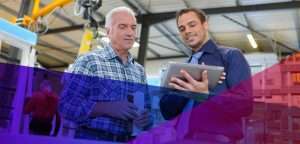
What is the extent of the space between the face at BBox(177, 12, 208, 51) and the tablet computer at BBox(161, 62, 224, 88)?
1.01 ft

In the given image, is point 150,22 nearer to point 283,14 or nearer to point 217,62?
point 283,14

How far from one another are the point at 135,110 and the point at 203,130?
0.26 m

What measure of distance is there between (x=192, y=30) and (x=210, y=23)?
7552 millimetres

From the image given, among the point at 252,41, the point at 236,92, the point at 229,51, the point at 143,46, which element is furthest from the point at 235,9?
the point at 236,92

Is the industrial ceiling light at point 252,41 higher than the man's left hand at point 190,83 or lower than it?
higher

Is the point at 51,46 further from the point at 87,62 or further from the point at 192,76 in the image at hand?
the point at 192,76

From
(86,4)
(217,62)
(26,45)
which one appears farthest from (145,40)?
(217,62)

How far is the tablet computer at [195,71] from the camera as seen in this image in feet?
4.87

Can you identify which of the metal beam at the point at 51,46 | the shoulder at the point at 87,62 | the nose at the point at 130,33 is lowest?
the shoulder at the point at 87,62

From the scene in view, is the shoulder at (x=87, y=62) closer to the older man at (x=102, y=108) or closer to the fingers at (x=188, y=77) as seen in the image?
the older man at (x=102, y=108)

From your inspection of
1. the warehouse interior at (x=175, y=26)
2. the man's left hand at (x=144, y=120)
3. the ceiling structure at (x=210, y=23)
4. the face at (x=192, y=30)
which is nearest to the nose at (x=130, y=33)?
the face at (x=192, y=30)

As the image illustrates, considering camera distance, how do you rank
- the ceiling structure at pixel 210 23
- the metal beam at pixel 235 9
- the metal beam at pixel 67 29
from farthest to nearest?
the metal beam at pixel 67 29, the ceiling structure at pixel 210 23, the metal beam at pixel 235 9

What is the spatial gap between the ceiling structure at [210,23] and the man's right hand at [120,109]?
6615 mm

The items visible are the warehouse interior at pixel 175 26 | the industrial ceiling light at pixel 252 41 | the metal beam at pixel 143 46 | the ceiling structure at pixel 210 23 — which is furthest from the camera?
the industrial ceiling light at pixel 252 41
